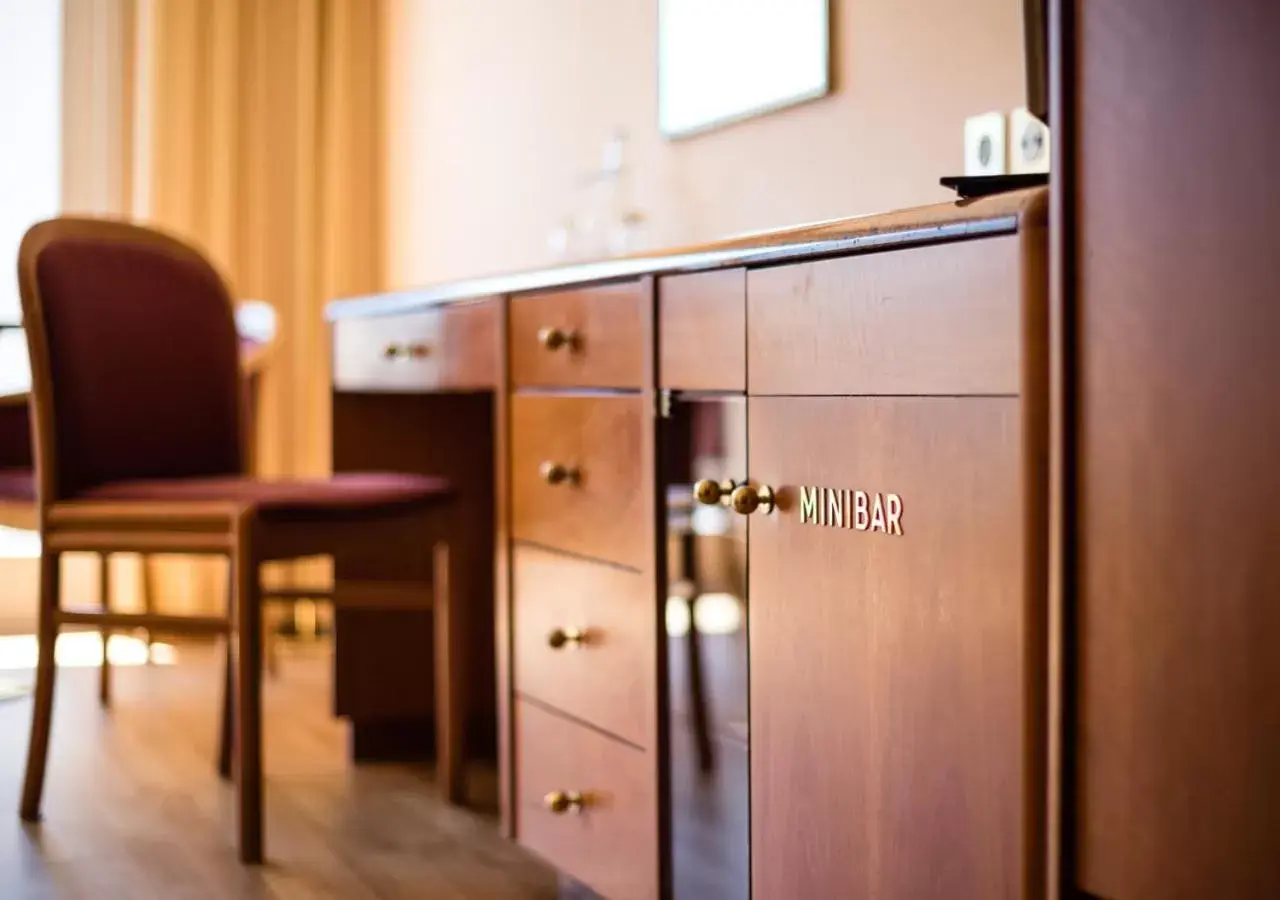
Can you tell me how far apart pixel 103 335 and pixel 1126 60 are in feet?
5.96

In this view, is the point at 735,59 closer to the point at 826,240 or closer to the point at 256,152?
the point at 826,240

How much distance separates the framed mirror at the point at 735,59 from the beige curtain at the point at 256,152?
151cm

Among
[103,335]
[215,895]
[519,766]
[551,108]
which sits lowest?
[215,895]

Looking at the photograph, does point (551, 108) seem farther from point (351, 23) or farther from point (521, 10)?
point (351, 23)

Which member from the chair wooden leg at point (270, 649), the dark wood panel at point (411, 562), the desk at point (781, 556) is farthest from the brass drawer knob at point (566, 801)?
the chair wooden leg at point (270, 649)

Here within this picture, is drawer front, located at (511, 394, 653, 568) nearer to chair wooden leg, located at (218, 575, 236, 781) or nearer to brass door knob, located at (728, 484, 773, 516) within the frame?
brass door knob, located at (728, 484, 773, 516)

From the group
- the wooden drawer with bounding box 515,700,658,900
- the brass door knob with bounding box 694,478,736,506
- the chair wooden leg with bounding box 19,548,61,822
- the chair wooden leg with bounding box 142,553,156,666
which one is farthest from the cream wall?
the chair wooden leg with bounding box 19,548,61,822

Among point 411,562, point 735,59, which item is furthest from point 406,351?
point 735,59

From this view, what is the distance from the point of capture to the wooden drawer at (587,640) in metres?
1.60

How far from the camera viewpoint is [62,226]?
2277 mm

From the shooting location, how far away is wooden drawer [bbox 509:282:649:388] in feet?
5.31

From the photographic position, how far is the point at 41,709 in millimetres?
2168

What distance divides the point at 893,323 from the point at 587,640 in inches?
27.7

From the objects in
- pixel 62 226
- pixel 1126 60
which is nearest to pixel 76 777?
pixel 62 226
